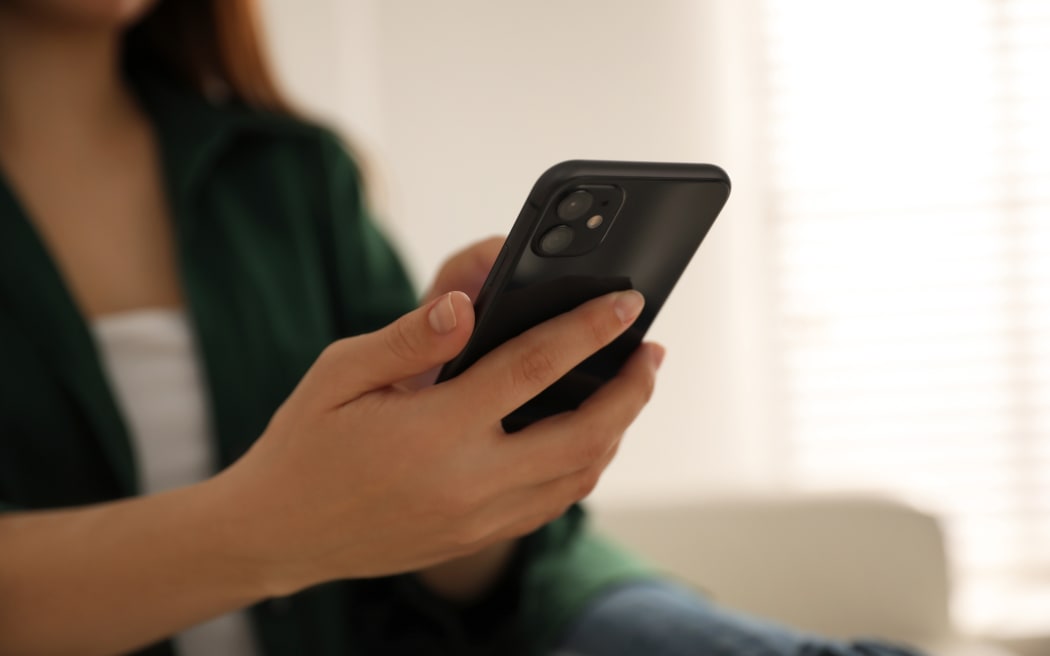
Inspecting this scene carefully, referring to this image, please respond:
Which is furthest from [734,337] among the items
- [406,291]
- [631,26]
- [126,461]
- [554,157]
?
[126,461]

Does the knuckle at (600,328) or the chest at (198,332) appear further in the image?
the chest at (198,332)

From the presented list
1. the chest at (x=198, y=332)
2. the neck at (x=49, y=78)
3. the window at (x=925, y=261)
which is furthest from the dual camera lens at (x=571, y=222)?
the window at (x=925, y=261)

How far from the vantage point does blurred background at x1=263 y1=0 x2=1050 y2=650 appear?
167cm

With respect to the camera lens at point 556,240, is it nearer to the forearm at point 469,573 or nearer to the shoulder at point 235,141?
the forearm at point 469,573

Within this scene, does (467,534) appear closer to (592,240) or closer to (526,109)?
(592,240)

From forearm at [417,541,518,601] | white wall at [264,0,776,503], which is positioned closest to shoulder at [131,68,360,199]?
forearm at [417,541,518,601]

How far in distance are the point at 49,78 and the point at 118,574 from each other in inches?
19.0

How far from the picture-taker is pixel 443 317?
0.35 metres

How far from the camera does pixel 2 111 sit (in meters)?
0.76

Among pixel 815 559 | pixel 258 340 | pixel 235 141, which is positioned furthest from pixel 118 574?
pixel 815 559

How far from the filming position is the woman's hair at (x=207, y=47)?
867 mm

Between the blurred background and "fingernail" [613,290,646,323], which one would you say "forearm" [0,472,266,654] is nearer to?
"fingernail" [613,290,646,323]

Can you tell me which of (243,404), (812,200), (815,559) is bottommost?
(815,559)

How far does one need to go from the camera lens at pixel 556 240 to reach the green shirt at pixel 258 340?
0.33 m
